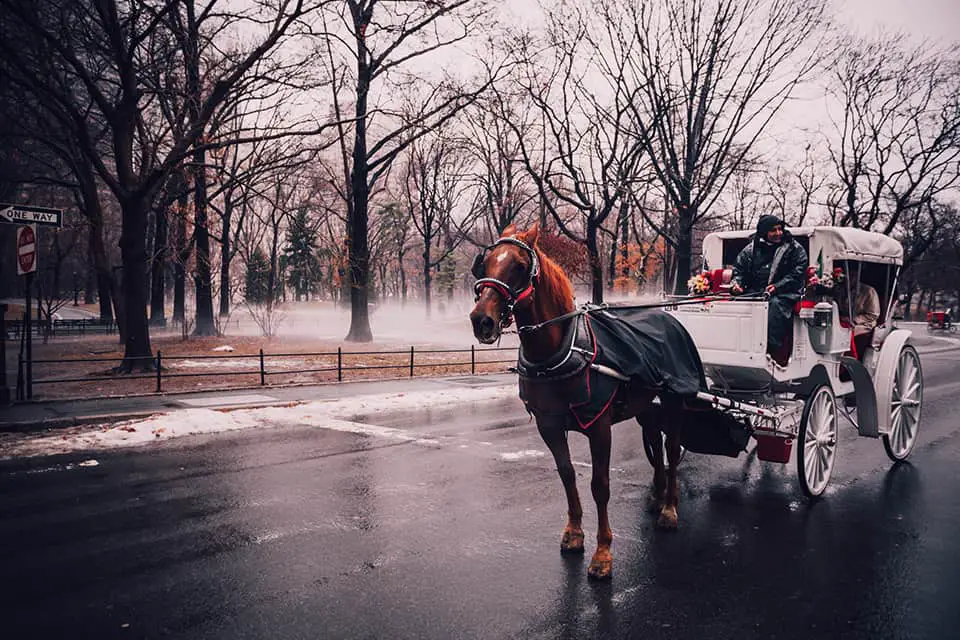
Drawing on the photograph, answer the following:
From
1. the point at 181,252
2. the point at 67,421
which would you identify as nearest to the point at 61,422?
the point at 67,421

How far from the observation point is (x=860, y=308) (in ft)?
28.9

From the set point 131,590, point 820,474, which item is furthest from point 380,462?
point 820,474

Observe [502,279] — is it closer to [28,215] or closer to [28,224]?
[28,215]

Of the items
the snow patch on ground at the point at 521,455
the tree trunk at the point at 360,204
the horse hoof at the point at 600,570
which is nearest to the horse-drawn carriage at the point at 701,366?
the horse hoof at the point at 600,570

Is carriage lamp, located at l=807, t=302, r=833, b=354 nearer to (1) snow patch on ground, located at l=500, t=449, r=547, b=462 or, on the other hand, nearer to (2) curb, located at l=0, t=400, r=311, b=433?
(1) snow patch on ground, located at l=500, t=449, r=547, b=462

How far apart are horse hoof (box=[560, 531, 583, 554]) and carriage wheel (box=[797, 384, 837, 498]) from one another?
2.70 meters

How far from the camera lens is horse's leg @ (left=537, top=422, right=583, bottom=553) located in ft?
17.1

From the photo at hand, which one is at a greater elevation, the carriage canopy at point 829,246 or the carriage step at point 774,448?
the carriage canopy at point 829,246

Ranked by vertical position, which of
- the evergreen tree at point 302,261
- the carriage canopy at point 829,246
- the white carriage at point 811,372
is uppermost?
the evergreen tree at point 302,261

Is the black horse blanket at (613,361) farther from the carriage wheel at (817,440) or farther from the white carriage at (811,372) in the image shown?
the carriage wheel at (817,440)

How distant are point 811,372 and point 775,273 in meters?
1.32

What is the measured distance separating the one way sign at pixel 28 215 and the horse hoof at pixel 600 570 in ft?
37.7

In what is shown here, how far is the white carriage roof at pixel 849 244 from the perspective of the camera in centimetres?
756

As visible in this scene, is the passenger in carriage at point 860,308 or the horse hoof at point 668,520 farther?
the passenger in carriage at point 860,308
